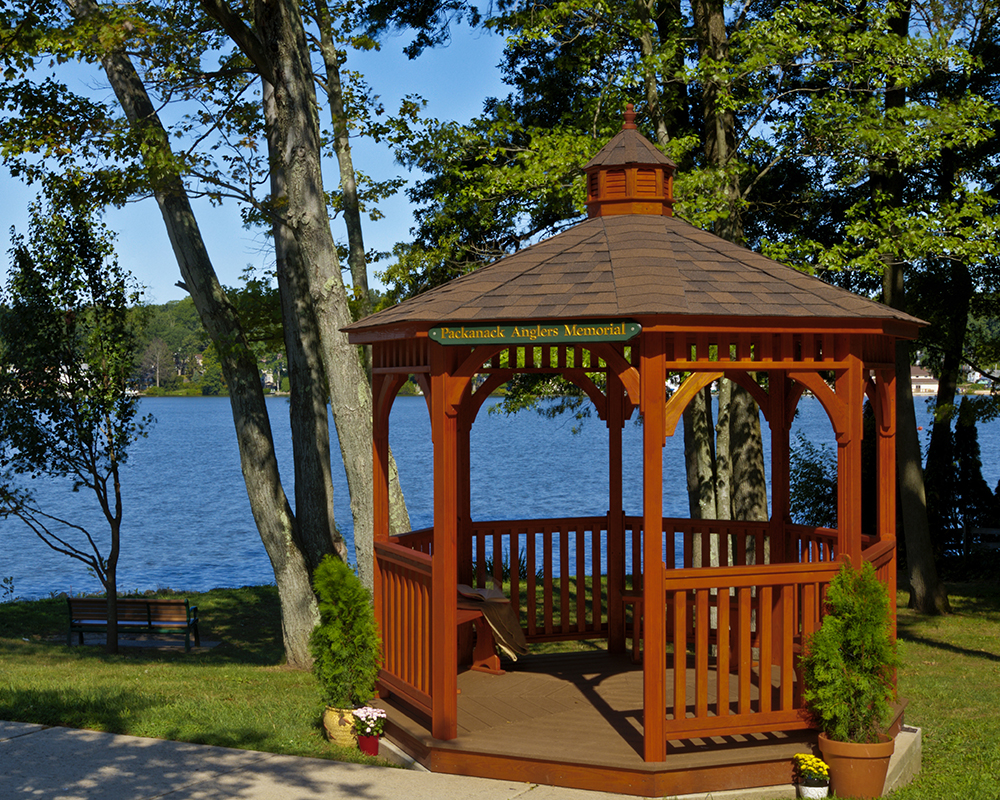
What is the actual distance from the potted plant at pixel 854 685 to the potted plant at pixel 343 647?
301 centimetres

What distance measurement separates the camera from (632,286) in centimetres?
648

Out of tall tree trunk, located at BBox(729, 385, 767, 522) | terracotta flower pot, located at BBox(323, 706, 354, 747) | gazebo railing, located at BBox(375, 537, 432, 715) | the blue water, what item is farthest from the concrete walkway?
the blue water

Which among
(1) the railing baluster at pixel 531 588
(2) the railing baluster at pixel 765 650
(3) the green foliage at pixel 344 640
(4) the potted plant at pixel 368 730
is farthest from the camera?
(1) the railing baluster at pixel 531 588

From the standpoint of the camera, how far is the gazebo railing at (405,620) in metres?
6.97

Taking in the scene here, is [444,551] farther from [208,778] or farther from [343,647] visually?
[208,778]

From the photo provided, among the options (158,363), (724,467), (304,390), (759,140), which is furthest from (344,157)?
(158,363)

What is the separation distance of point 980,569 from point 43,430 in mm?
17276

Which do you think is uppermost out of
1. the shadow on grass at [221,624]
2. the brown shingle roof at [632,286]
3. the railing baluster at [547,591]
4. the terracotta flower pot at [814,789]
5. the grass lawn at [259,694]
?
the brown shingle roof at [632,286]

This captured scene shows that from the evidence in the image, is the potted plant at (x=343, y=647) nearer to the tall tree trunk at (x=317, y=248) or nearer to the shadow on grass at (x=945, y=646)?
the tall tree trunk at (x=317, y=248)

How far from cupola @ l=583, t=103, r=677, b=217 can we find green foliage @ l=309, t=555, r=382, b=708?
3.44 metres

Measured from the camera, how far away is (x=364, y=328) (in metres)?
7.35

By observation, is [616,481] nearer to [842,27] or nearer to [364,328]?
[364,328]

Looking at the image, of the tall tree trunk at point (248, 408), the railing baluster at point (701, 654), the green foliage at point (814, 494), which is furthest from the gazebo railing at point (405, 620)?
the green foliage at point (814, 494)

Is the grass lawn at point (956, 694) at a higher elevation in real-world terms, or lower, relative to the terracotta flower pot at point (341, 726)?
lower
